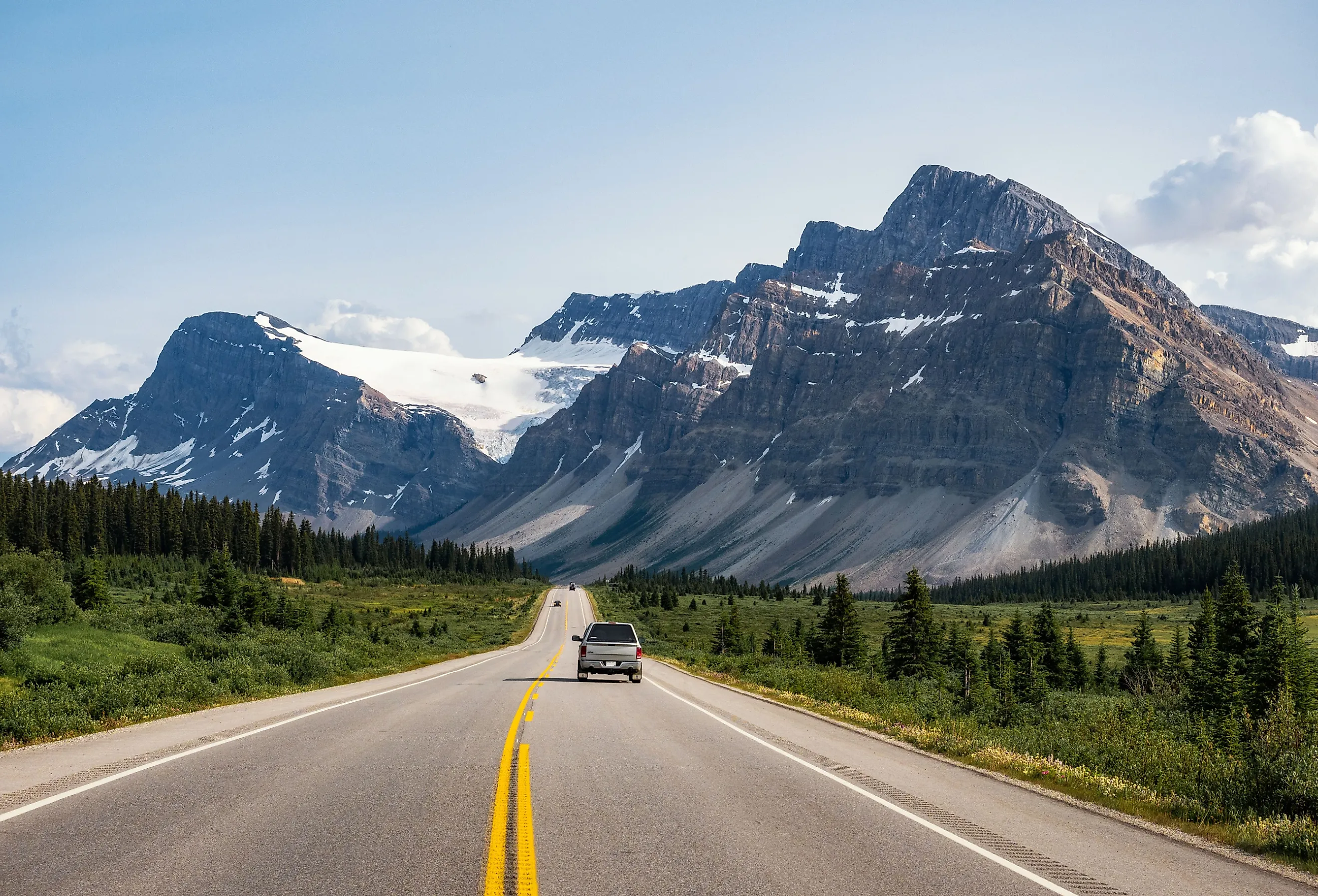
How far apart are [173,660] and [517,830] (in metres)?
21.7

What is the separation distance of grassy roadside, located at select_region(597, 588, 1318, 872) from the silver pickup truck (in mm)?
4060

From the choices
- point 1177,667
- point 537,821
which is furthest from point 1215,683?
point 537,821

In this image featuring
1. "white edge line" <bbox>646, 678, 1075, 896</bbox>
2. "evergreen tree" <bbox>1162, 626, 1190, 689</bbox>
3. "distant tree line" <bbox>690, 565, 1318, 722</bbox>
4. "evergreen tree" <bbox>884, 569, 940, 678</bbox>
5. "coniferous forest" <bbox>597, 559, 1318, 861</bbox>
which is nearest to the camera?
"white edge line" <bbox>646, 678, 1075, 896</bbox>

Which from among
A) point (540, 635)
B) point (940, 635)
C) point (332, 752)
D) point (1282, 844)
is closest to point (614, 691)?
point (332, 752)

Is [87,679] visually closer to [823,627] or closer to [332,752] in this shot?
[332,752]

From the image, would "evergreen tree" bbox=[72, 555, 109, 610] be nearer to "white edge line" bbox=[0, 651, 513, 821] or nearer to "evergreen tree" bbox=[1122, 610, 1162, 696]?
"white edge line" bbox=[0, 651, 513, 821]

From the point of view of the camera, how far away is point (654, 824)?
33.2 ft

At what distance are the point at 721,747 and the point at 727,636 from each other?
206 ft

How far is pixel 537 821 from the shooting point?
10055mm

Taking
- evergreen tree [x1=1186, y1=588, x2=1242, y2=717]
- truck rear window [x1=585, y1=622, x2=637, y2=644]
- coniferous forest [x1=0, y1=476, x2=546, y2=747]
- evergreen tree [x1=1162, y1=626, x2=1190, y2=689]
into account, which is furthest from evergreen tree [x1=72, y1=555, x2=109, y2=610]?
evergreen tree [x1=1162, y1=626, x2=1190, y2=689]

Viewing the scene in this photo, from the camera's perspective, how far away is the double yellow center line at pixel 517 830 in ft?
25.7

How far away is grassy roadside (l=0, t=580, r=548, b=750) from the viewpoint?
1825 cm

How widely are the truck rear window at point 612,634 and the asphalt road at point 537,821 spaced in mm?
15558

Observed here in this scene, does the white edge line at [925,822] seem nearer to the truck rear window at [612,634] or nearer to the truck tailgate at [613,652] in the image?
the truck tailgate at [613,652]
